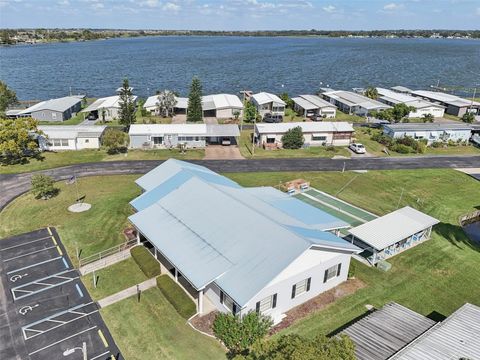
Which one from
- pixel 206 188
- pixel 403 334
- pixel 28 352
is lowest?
pixel 28 352

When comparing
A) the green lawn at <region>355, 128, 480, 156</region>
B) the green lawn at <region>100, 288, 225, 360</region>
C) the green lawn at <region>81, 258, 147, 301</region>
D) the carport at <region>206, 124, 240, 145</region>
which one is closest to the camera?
the green lawn at <region>100, 288, 225, 360</region>

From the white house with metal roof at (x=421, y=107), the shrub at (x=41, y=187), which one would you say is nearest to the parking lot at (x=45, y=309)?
the shrub at (x=41, y=187)

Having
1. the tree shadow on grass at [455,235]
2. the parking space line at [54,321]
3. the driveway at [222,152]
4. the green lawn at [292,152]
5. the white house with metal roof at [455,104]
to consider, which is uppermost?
the white house with metal roof at [455,104]

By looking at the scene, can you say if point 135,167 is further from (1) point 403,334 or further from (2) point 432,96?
(2) point 432,96

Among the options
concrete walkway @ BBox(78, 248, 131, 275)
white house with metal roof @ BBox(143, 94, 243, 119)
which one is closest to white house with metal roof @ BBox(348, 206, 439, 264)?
concrete walkway @ BBox(78, 248, 131, 275)

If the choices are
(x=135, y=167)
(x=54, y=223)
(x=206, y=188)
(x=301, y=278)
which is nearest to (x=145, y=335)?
(x=301, y=278)

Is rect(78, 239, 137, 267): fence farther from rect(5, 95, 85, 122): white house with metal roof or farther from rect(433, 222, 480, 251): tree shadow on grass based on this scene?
rect(5, 95, 85, 122): white house with metal roof

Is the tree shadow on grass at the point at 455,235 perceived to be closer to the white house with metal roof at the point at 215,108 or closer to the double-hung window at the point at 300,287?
the double-hung window at the point at 300,287
